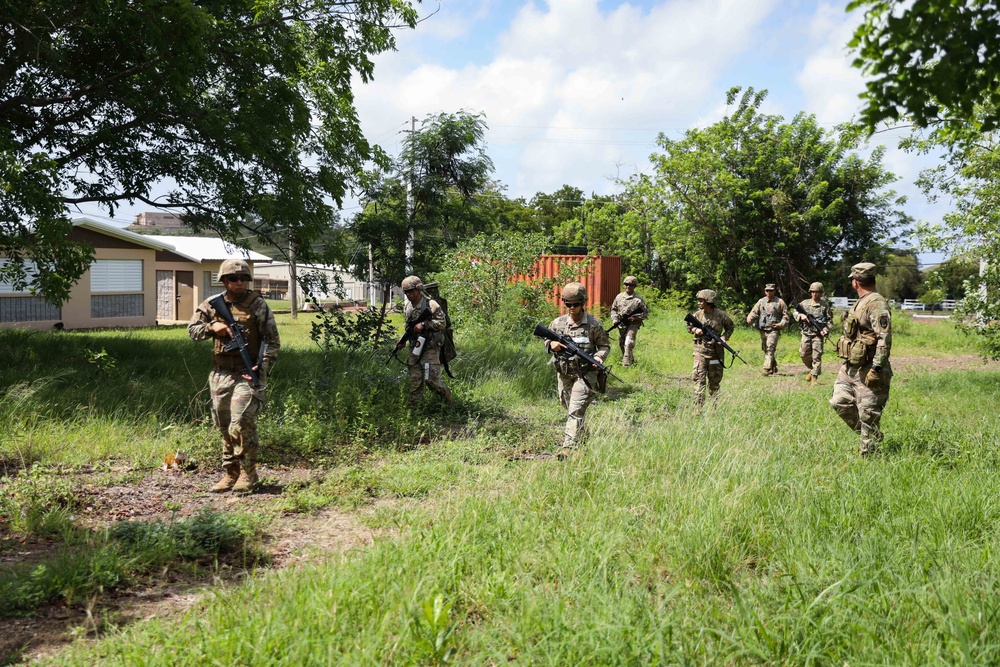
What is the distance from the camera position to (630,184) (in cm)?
2959

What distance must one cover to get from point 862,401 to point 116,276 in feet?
73.3

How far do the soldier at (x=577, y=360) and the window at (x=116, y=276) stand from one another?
19.0 m

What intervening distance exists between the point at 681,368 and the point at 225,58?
30.0 ft

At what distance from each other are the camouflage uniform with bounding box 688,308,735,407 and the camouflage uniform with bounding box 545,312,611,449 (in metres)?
2.61

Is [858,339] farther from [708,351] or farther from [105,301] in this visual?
[105,301]

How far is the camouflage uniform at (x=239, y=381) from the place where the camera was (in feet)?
19.5

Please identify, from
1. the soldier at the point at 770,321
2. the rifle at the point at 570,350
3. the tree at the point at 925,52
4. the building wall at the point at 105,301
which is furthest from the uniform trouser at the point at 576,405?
the building wall at the point at 105,301

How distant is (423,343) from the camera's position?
8.76m

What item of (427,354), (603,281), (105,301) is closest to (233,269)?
(427,354)

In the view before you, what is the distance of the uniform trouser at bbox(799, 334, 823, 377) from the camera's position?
13.1 meters

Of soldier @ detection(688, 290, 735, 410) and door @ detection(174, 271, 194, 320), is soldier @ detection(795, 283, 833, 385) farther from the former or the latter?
door @ detection(174, 271, 194, 320)

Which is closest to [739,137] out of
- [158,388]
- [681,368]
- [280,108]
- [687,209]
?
[687,209]

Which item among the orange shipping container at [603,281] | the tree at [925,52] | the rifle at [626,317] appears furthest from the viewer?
the orange shipping container at [603,281]

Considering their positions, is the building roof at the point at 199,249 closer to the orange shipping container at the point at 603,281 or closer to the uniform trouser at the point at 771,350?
the orange shipping container at the point at 603,281
